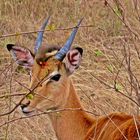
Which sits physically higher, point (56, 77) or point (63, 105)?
point (56, 77)

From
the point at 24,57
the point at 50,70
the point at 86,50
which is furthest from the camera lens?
the point at 86,50

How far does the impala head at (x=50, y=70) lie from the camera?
4.70 m

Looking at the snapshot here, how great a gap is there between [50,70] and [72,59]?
26cm

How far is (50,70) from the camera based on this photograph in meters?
4.76

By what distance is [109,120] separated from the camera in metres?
4.51

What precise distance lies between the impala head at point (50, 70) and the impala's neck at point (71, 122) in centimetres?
5

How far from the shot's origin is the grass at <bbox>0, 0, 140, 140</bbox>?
5707mm

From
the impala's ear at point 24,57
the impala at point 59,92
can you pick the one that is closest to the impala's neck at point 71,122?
the impala at point 59,92

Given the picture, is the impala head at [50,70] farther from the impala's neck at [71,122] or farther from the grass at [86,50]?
the grass at [86,50]

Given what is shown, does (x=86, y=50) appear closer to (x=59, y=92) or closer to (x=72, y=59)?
(x=72, y=59)

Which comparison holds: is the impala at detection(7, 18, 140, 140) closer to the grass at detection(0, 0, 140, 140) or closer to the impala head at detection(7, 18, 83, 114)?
the impala head at detection(7, 18, 83, 114)

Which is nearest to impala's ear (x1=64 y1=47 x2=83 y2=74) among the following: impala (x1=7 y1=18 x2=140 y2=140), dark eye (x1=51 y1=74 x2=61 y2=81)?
impala (x1=7 y1=18 x2=140 y2=140)

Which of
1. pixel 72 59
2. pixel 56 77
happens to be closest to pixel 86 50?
pixel 72 59

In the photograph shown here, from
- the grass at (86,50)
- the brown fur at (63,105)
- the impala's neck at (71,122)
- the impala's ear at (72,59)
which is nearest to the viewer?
the brown fur at (63,105)
